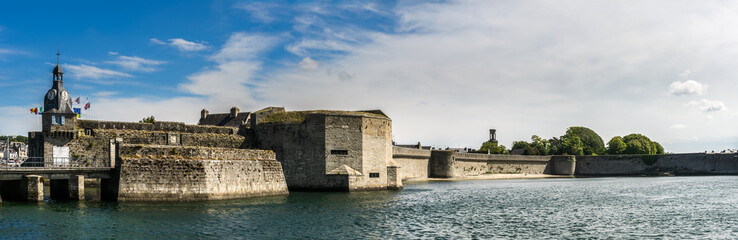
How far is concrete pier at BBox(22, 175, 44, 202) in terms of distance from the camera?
31672 mm

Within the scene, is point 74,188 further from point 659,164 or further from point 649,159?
point 659,164

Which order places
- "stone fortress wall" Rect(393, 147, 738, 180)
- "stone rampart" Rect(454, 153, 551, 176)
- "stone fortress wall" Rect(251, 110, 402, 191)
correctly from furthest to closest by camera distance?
1. "stone rampart" Rect(454, 153, 551, 176)
2. "stone fortress wall" Rect(393, 147, 738, 180)
3. "stone fortress wall" Rect(251, 110, 402, 191)

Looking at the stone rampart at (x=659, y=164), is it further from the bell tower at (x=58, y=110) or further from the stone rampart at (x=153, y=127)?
the bell tower at (x=58, y=110)

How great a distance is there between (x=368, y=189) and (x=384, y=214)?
1634 cm

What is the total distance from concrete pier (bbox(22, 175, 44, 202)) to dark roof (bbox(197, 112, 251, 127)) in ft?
125

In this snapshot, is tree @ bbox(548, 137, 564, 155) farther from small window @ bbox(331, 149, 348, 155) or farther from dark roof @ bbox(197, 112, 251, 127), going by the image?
small window @ bbox(331, 149, 348, 155)

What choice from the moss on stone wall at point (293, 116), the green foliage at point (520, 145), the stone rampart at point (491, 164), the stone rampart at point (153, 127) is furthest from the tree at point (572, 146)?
the stone rampart at point (153, 127)

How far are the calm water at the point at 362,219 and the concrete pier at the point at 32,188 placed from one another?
2.41ft

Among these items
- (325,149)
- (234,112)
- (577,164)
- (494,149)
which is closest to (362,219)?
(325,149)

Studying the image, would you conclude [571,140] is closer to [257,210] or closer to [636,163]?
[636,163]

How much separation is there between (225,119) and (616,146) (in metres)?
86.3

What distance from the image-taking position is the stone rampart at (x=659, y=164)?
101125 mm

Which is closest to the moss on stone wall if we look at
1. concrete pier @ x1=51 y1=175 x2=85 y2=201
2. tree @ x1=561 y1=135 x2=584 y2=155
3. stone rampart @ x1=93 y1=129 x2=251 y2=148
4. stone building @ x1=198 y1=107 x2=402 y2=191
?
stone building @ x1=198 y1=107 x2=402 y2=191

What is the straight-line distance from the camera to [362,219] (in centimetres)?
2886
